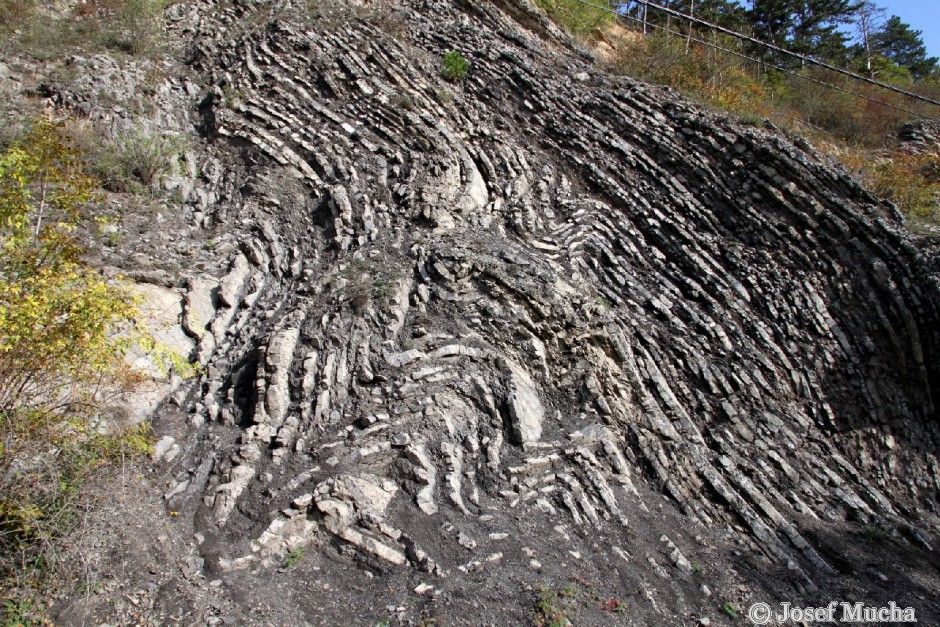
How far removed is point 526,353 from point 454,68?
740 centimetres

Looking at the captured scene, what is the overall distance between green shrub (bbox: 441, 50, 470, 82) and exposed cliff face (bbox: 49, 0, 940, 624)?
26 centimetres

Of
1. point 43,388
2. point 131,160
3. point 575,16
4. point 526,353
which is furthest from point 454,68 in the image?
point 43,388

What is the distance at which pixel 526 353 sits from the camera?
6.43 metres

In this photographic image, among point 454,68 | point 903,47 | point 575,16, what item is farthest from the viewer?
point 903,47

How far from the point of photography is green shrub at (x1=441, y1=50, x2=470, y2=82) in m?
10.9

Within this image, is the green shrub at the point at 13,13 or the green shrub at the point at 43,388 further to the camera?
the green shrub at the point at 13,13

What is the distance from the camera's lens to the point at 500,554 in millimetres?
4652

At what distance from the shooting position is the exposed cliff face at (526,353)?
4727 millimetres

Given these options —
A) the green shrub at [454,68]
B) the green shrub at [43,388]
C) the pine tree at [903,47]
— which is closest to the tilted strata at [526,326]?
the green shrub at [454,68]

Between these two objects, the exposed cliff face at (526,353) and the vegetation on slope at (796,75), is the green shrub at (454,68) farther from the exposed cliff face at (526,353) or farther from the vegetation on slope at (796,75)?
the vegetation on slope at (796,75)

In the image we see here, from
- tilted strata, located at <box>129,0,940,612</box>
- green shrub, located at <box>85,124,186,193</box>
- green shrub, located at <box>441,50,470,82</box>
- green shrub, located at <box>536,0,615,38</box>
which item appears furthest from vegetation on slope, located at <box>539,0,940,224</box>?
green shrub, located at <box>85,124,186,193</box>

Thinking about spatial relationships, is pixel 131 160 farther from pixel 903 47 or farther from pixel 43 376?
pixel 903 47

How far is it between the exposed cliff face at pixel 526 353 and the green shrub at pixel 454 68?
0.26 meters

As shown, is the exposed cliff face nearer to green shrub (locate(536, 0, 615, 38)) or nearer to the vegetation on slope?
the vegetation on slope
